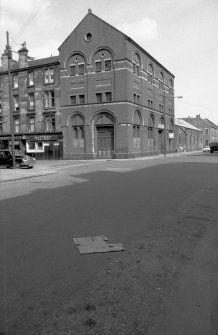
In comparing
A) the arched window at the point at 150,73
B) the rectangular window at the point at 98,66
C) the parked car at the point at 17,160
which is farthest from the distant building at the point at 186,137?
the parked car at the point at 17,160

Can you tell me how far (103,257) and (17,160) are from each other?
24.3 metres

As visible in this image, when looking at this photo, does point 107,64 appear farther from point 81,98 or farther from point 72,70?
point 81,98

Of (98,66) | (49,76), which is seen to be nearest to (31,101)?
(49,76)

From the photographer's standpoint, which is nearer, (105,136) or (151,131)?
(105,136)

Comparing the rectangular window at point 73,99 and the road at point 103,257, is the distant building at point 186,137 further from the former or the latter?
the road at point 103,257

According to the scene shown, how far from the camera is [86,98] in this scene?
142 ft

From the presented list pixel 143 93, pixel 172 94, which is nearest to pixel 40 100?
pixel 143 93

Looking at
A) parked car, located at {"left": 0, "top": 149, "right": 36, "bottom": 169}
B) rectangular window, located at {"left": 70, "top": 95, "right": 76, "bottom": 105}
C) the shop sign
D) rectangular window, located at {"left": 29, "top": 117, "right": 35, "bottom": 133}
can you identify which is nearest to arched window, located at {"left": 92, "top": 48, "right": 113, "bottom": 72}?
rectangular window, located at {"left": 70, "top": 95, "right": 76, "bottom": 105}

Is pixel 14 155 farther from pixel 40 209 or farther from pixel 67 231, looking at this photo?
pixel 67 231

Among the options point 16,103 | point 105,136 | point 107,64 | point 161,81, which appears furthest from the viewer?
point 161,81

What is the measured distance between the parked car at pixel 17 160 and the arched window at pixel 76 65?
18.2 m

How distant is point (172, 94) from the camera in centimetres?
6269

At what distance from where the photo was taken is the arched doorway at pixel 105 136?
42.6 m

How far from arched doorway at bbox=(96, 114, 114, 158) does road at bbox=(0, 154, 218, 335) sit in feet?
104
